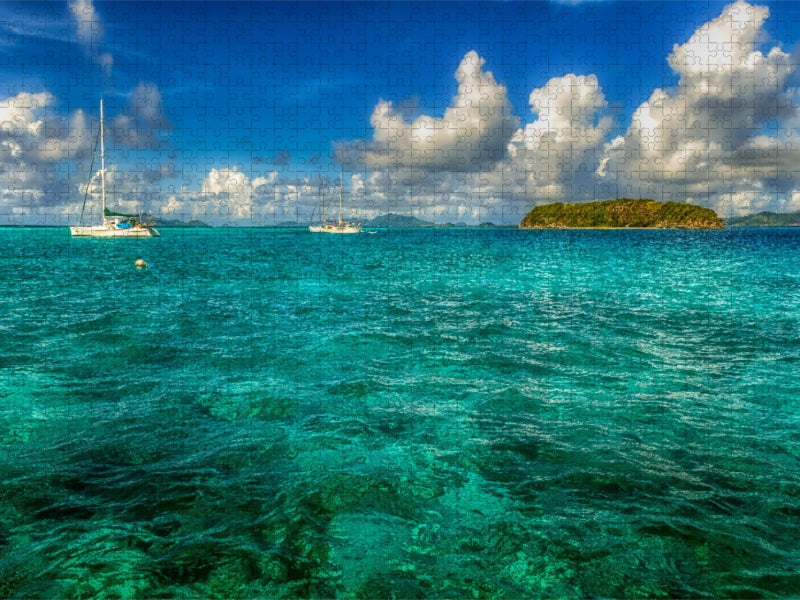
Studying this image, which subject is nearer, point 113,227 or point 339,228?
point 113,227

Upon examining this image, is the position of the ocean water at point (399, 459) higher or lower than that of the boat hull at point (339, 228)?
lower

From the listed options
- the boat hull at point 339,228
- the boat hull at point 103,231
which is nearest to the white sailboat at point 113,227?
the boat hull at point 103,231

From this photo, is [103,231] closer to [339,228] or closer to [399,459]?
[339,228]

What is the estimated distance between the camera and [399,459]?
934cm

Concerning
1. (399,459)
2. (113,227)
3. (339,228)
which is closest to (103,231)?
(113,227)

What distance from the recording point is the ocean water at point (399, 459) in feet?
20.8

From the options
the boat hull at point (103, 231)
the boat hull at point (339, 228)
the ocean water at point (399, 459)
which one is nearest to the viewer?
the ocean water at point (399, 459)

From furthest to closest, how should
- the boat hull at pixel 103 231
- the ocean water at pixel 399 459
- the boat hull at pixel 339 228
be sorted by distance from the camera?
the boat hull at pixel 339 228 < the boat hull at pixel 103 231 < the ocean water at pixel 399 459

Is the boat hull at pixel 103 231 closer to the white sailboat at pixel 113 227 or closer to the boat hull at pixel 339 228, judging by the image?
the white sailboat at pixel 113 227

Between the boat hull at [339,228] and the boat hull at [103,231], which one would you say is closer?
the boat hull at [103,231]

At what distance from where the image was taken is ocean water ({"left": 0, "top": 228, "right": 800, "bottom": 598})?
20.8 feet

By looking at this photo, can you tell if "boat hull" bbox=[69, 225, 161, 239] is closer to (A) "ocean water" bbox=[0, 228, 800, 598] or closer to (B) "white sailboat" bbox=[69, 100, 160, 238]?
(B) "white sailboat" bbox=[69, 100, 160, 238]

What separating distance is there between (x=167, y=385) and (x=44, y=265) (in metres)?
44.3

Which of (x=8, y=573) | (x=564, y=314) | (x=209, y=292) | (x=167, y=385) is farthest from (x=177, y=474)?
(x=209, y=292)
